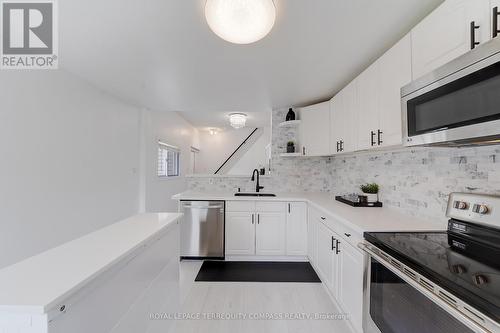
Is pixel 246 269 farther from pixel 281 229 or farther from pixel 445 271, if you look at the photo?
pixel 445 271

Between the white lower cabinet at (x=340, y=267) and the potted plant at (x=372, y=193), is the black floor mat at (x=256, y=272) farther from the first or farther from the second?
the potted plant at (x=372, y=193)

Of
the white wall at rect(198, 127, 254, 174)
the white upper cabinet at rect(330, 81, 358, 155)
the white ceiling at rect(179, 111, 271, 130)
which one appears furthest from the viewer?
the white wall at rect(198, 127, 254, 174)

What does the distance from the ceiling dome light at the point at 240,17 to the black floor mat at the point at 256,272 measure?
2.52m

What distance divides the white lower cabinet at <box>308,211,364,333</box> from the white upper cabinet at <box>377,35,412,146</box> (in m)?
0.87

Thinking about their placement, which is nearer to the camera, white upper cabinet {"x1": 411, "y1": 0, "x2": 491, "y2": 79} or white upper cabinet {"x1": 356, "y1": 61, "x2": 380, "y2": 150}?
white upper cabinet {"x1": 411, "y1": 0, "x2": 491, "y2": 79}

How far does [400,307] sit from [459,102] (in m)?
1.01

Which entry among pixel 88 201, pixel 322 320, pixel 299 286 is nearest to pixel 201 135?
pixel 88 201

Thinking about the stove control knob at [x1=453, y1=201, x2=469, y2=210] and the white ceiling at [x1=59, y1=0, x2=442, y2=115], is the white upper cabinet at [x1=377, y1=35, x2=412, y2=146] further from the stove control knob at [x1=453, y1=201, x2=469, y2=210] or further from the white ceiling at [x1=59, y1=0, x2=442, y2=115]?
the stove control knob at [x1=453, y1=201, x2=469, y2=210]

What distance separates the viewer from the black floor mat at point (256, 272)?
2.66 meters

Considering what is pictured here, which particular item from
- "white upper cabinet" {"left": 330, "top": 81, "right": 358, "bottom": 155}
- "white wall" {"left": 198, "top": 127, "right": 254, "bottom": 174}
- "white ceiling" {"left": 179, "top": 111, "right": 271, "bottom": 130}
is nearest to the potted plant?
"white upper cabinet" {"left": 330, "top": 81, "right": 358, "bottom": 155}

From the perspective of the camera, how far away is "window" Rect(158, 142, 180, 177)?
5.07 m

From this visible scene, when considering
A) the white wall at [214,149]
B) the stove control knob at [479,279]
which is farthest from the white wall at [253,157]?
the stove control knob at [479,279]

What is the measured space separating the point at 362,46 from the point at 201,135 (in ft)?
23.1

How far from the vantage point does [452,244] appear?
1.18m
